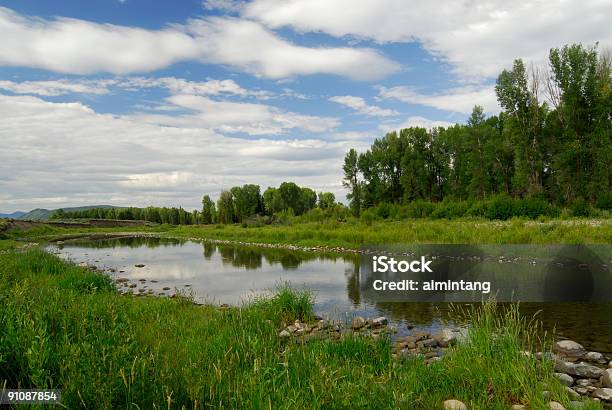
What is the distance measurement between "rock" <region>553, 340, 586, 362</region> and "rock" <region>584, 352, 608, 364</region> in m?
0.10

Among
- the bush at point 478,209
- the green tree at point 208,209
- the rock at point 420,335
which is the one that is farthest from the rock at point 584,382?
the green tree at point 208,209

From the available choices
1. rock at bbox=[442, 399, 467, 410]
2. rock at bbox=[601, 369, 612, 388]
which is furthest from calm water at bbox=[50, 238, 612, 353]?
rock at bbox=[442, 399, 467, 410]

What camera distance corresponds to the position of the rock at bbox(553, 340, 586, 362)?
24.4 ft

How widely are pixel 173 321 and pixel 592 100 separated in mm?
47545

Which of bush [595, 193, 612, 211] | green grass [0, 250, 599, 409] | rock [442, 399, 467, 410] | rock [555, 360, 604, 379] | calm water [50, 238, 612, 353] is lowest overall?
calm water [50, 238, 612, 353]

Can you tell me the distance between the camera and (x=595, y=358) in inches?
289

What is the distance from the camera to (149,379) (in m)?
4.33

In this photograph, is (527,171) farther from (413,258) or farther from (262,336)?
(262,336)

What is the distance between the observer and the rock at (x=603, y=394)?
5559 millimetres

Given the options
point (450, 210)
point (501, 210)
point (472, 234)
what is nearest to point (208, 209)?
point (450, 210)

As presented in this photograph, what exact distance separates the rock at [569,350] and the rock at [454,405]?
3929 mm

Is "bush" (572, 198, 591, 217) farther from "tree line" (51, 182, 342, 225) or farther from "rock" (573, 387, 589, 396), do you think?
"tree line" (51, 182, 342, 225)

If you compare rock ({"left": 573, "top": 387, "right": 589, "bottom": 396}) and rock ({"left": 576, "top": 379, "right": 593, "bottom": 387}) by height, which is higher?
rock ({"left": 573, "top": 387, "right": 589, "bottom": 396})

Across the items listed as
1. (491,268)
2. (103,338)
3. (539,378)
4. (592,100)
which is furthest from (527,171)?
(103,338)
